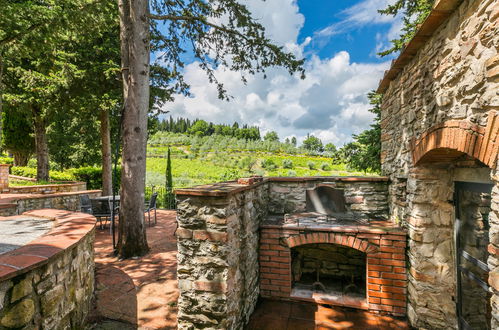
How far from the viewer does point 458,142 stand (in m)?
1.94

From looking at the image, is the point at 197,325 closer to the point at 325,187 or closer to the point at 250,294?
the point at 250,294

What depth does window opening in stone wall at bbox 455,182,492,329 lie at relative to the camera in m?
2.25

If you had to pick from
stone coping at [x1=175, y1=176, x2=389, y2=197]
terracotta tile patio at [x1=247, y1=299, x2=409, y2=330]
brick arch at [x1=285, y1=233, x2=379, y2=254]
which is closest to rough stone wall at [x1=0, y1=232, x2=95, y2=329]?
stone coping at [x1=175, y1=176, x2=389, y2=197]

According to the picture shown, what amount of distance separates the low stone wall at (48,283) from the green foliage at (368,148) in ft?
22.5

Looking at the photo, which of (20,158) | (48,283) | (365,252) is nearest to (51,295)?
(48,283)

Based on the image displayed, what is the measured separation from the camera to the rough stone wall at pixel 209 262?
2.35 meters

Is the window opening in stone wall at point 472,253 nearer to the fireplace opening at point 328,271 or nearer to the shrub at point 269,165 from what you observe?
the fireplace opening at point 328,271

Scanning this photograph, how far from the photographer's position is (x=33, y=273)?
5.30 feet

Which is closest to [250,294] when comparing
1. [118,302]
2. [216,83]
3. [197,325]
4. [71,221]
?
[197,325]

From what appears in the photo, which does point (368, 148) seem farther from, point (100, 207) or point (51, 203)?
point (51, 203)

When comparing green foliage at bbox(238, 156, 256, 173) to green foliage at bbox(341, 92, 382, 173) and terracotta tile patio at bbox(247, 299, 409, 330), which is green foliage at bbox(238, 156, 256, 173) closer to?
green foliage at bbox(341, 92, 382, 173)

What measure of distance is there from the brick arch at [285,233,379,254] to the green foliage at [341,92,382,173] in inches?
162

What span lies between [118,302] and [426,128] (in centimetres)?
420

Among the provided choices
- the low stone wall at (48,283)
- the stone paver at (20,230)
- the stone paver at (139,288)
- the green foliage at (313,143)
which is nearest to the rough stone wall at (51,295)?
the low stone wall at (48,283)
